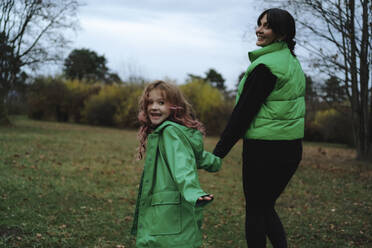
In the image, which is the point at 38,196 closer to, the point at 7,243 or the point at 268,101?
the point at 7,243

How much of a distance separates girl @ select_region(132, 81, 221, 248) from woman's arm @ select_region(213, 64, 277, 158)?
8.6 inches

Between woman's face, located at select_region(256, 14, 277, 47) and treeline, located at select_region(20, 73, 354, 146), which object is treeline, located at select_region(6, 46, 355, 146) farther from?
woman's face, located at select_region(256, 14, 277, 47)

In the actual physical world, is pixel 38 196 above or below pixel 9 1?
below

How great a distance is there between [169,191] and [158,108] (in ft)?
2.03

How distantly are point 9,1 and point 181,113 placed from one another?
20.3 metres

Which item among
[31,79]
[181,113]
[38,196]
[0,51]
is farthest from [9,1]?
[181,113]

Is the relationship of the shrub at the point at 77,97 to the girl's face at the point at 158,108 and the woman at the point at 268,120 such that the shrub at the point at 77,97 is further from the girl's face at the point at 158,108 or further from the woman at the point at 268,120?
the woman at the point at 268,120

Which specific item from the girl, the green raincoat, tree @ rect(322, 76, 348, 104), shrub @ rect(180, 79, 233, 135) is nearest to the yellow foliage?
shrub @ rect(180, 79, 233, 135)

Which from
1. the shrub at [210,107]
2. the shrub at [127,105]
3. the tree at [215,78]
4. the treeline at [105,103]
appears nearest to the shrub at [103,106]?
the treeline at [105,103]

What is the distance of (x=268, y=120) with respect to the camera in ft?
7.66

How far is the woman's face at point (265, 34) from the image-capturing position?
244 cm

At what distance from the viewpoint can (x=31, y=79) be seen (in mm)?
23172

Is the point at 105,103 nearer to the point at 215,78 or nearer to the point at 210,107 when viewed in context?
the point at 210,107

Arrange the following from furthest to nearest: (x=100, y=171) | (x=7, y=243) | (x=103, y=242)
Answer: (x=100, y=171)
(x=103, y=242)
(x=7, y=243)
